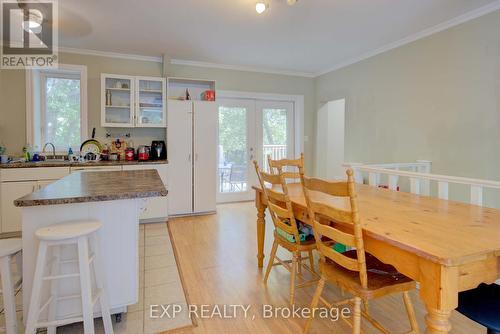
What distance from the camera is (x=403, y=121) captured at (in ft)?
12.4

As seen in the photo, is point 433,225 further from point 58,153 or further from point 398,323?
point 58,153

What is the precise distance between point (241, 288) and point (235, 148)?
3.30 meters

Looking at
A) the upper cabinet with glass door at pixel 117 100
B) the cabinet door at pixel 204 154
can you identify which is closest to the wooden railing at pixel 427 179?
the cabinet door at pixel 204 154

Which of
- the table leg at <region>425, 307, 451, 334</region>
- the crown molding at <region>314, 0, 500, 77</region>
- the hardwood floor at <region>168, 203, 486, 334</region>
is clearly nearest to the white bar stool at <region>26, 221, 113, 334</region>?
the hardwood floor at <region>168, 203, 486, 334</region>

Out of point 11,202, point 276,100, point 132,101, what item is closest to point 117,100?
point 132,101

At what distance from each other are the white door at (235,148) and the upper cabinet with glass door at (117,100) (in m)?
1.56

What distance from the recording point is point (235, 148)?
17.5ft

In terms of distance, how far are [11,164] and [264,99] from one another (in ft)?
13.0

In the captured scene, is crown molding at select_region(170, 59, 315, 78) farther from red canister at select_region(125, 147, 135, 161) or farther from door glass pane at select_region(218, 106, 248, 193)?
red canister at select_region(125, 147, 135, 161)

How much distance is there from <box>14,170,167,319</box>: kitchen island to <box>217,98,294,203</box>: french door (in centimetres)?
333

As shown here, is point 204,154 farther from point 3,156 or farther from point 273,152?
point 3,156

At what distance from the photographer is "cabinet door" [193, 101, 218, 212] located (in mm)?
4375

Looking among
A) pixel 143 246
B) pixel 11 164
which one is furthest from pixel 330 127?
pixel 11 164

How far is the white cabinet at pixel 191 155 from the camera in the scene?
4266 millimetres
